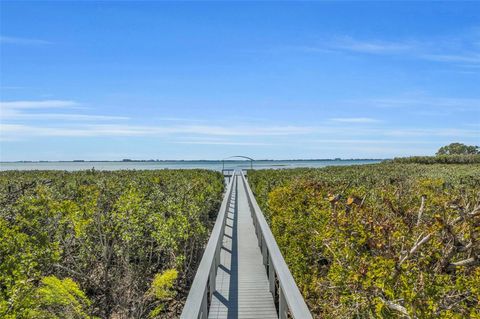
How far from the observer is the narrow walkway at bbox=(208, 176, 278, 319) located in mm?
5375

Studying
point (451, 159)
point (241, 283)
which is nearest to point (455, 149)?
point (451, 159)

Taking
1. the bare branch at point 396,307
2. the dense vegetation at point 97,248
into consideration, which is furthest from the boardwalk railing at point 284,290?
the dense vegetation at point 97,248

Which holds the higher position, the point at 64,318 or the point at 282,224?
the point at 282,224

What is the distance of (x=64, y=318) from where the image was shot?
571 cm

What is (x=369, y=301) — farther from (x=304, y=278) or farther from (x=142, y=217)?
(x=142, y=217)

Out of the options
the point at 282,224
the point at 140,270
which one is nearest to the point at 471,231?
the point at 282,224

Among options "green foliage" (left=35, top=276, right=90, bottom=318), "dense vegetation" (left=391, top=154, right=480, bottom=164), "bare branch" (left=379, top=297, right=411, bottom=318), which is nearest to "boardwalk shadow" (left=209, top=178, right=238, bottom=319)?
"green foliage" (left=35, top=276, right=90, bottom=318)

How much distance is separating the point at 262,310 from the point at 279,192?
436 centimetres

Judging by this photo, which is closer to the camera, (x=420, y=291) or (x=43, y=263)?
(x=420, y=291)

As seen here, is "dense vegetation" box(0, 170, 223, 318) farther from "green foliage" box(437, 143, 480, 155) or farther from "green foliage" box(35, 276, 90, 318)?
"green foliage" box(437, 143, 480, 155)

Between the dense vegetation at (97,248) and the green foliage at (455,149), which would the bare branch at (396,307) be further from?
the green foliage at (455,149)

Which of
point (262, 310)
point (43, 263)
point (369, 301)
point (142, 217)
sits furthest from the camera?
point (142, 217)

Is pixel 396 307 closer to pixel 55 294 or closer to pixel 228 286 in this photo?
pixel 228 286

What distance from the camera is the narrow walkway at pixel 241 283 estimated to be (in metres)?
5.38
